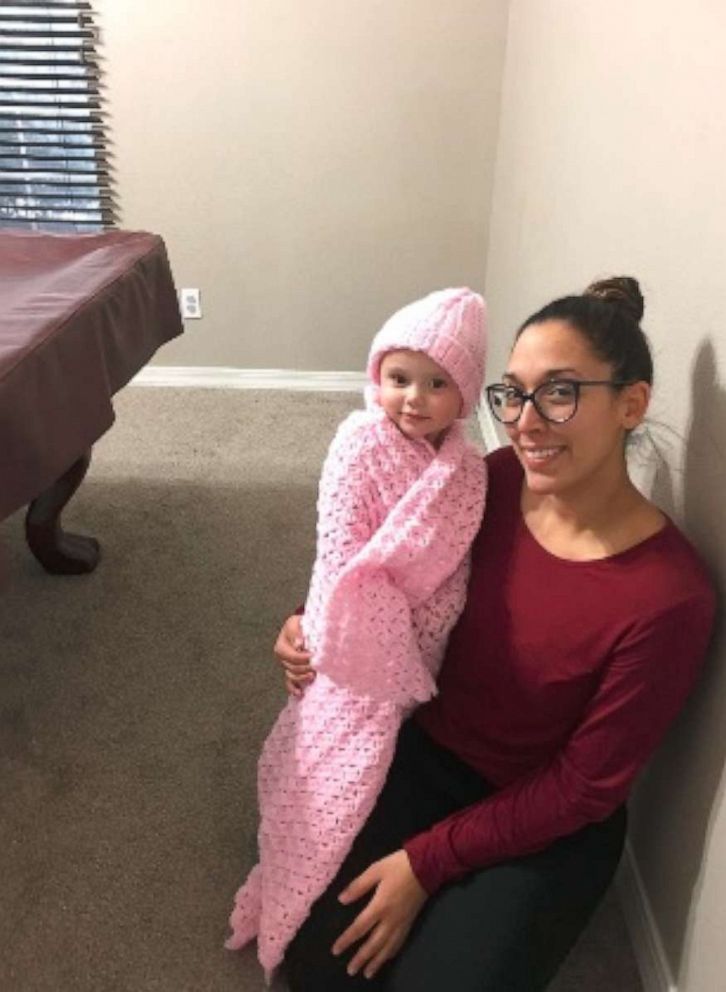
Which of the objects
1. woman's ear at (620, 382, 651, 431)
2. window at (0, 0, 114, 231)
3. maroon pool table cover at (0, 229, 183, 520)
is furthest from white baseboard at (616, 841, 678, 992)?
window at (0, 0, 114, 231)

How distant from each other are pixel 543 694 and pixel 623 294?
0.48 meters

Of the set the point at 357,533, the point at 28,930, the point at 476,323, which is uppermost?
the point at 476,323

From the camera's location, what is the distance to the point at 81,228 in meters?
2.91

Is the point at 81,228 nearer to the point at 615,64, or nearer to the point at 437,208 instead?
the point at 437,208

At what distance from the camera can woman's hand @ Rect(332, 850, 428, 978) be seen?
1.05m

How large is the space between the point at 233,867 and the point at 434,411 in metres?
0.79

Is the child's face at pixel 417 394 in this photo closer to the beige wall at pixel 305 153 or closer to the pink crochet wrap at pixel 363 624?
the pink crochet wrap at pixel 363 624

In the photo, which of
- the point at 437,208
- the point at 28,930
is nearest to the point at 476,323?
the point at 28,930

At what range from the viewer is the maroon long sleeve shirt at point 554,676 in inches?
37.8

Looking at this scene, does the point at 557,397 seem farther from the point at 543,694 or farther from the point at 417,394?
the point at 543,694

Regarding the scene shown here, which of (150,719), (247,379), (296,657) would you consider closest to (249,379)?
(247,379)

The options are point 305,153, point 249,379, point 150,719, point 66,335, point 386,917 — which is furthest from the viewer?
point 249,379

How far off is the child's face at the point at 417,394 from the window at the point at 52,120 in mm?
2054

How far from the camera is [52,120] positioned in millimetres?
2768
